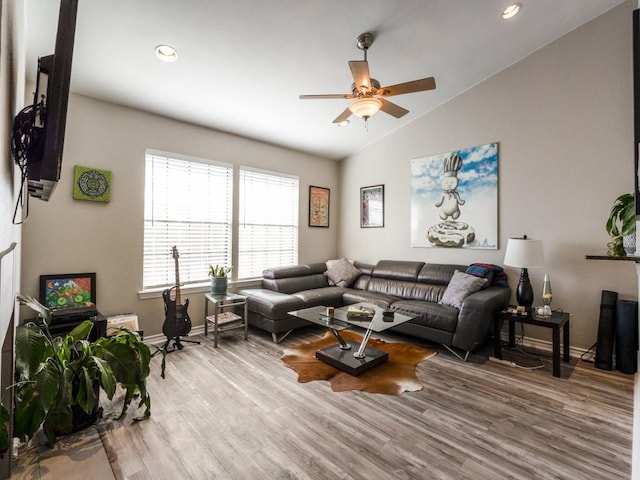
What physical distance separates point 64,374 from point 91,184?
2.25 metres

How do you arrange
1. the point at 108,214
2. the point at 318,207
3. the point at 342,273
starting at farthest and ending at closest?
the point at 318,207
the point at 342,273
the point at 108,214

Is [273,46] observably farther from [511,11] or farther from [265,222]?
[265,222]

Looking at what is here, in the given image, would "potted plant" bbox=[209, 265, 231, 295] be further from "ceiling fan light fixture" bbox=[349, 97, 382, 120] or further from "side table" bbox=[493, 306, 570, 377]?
"side table" bbox=[493, 306, 570, 377]

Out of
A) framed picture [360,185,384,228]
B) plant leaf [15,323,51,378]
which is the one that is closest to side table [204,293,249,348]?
plant leaf [15,323,51,378]

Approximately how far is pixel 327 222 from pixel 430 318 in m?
2.91

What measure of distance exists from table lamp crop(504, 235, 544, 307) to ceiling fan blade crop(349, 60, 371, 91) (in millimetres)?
2342

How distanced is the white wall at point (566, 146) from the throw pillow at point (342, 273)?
1.54m

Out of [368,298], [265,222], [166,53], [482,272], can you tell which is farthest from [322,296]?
[166,53]

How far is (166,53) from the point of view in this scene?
2.74 meters

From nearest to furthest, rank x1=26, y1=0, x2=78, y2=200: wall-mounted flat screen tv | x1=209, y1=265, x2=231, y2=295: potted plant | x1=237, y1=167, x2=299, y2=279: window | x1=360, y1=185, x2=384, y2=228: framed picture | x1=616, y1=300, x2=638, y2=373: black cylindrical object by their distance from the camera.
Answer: x1=26, y1=0, x2=78, y2=200: wall-mounted flat screen tv < x1=616, y1=300, x2=638, y2=373: black cylindrical object < x1=209, y1=265, x2=231, y2=295: potted plant < x1=237, y1=167, x2=299, y2=279: window < x1=360, y1=185, x2=384, y2=228: framed picture

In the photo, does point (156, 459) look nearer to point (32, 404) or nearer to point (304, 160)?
point (32, 404)

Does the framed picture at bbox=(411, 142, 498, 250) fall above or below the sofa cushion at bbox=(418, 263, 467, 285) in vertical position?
above

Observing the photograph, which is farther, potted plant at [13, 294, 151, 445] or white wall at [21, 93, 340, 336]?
white wall at [21, 93, 340, 336]

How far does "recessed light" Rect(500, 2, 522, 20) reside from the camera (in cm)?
274
